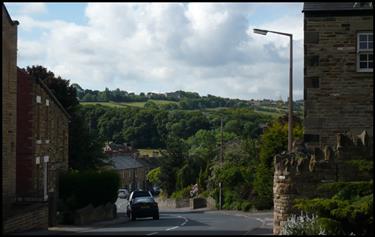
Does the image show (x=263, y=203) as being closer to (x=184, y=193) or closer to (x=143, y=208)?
(x=143, y=208)

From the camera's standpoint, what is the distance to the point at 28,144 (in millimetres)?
34875

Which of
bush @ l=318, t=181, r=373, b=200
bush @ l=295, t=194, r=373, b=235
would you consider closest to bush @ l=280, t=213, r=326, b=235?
bush @ l=295, t=194, r=373, b=235

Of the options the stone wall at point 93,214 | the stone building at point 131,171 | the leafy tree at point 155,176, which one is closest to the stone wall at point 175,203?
the leafy tree at point 155,176

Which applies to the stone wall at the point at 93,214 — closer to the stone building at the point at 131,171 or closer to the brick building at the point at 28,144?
the brick building at the point at 28,144

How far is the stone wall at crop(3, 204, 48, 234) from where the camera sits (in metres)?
25.1

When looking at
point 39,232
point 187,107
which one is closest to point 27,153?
point 39,232

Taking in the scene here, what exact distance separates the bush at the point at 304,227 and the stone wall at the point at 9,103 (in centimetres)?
1430

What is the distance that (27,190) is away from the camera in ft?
114

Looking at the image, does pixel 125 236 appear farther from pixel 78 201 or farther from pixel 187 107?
pixel 187 107

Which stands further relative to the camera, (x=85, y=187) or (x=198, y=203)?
(x=198, y=203)

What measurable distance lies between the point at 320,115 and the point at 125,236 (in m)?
8.54

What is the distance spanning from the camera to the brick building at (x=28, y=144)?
100ft

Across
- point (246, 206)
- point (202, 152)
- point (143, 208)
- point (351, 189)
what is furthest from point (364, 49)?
point (202, 152)

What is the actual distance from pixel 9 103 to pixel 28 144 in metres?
3.83
